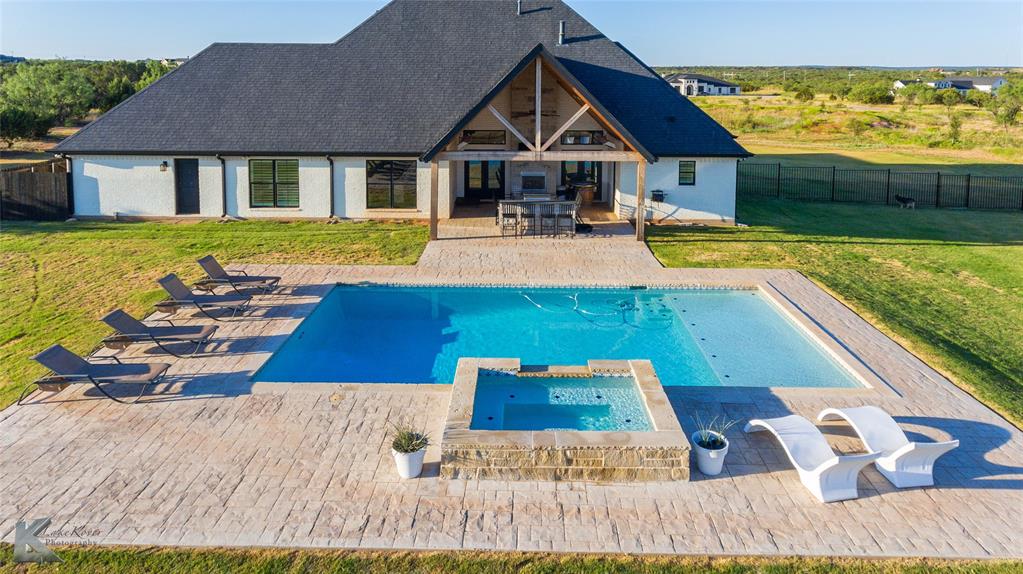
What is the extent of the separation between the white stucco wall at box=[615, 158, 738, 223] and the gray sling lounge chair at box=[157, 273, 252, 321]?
13938mm

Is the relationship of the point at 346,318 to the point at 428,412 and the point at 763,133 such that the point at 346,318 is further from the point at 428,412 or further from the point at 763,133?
the point at 763,133

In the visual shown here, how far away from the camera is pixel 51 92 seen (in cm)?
5262

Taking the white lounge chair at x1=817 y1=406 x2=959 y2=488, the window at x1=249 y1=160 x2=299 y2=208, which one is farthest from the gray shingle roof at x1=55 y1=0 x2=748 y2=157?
the white lounge chair at x1=817 y1=406 x2=959 y2=488

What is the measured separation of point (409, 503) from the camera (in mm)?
8852

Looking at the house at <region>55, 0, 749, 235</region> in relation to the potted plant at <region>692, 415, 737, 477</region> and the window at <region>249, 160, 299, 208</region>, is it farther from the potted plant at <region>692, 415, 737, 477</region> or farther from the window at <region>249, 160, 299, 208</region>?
the potted plant at <region>692, 415, 737, 477</region>

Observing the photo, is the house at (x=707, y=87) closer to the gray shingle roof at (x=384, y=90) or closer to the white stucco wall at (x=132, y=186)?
the gray shingle roof at (x=384, y=90)

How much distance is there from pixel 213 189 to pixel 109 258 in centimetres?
572

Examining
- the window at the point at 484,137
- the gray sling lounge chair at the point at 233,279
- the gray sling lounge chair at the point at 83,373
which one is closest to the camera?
the gray sling lounge chair at the point at 83,373

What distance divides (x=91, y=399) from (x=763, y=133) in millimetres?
54392

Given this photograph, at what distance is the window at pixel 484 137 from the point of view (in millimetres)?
26000

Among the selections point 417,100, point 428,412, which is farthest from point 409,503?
point 417,100

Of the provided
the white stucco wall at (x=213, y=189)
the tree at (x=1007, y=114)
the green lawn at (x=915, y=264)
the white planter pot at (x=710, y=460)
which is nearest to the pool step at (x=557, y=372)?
the white planter pot at (x=710, y=460)

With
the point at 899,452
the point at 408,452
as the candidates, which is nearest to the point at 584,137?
the point at 899,452

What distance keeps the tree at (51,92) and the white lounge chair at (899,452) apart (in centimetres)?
5378
